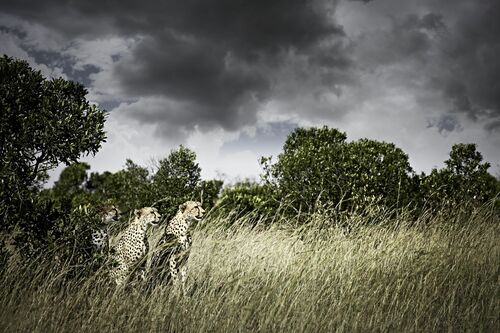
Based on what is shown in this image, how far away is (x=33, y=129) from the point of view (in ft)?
12.8

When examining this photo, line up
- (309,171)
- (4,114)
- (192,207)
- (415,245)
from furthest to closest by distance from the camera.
Answer: (309,171) → (192,207) → (415,245) → (4,114)

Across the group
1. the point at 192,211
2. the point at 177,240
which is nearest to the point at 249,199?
the point at 192,211

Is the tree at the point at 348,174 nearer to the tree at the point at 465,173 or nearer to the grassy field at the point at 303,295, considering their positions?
the tree at the point at 465,173

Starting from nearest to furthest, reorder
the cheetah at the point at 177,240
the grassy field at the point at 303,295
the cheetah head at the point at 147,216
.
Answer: the grassy field at the point at 303,295, the cheetah at the point at 177,240, the cheetah head at the point at 147,216

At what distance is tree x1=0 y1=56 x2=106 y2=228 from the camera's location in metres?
3.82

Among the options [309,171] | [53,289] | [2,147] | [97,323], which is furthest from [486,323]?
[309,171]

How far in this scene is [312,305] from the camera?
3.29 metres

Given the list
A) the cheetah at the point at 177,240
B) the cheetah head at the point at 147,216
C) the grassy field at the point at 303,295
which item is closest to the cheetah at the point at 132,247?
the cheetah head at the point at 147,216

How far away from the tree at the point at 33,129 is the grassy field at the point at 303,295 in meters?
0.82

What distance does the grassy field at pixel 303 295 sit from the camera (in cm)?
312

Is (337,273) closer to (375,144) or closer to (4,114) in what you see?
(4,114)

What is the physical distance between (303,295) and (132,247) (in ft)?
7.61

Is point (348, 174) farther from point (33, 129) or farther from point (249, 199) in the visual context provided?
point (33, 129)

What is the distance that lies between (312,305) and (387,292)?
68cm
